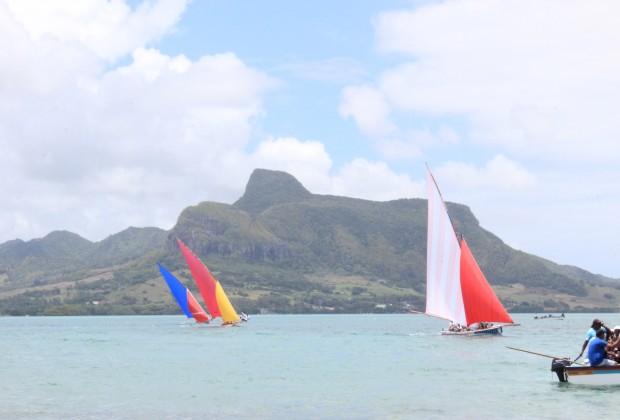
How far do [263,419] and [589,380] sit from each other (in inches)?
700

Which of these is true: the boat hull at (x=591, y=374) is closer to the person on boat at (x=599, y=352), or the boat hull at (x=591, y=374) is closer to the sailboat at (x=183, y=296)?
the person on boat at (x=599, y=352)

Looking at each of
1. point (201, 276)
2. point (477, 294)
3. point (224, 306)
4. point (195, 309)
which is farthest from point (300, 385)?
point (195, 309)

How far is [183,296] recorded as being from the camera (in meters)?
135

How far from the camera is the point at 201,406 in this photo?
4041cm

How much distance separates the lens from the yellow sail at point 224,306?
124500 mm

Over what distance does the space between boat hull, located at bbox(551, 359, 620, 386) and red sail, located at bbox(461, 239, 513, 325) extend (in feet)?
108

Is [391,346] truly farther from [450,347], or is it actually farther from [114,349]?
[114,349]

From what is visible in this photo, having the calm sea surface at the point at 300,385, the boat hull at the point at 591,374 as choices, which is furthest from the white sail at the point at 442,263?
the boat hull at the point at 591,374

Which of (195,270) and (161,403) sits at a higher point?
(195,270)

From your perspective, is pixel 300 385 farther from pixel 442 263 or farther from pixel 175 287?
pixel 175 287

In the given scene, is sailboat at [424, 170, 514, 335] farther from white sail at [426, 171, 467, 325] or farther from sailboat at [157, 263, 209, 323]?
sailboat at [157, 263, 209, 323]

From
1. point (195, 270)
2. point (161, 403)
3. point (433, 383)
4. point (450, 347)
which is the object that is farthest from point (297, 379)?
point (195, 270)

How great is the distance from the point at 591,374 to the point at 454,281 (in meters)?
37.9

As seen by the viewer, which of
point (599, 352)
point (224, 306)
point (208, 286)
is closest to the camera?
point (599, 352)
